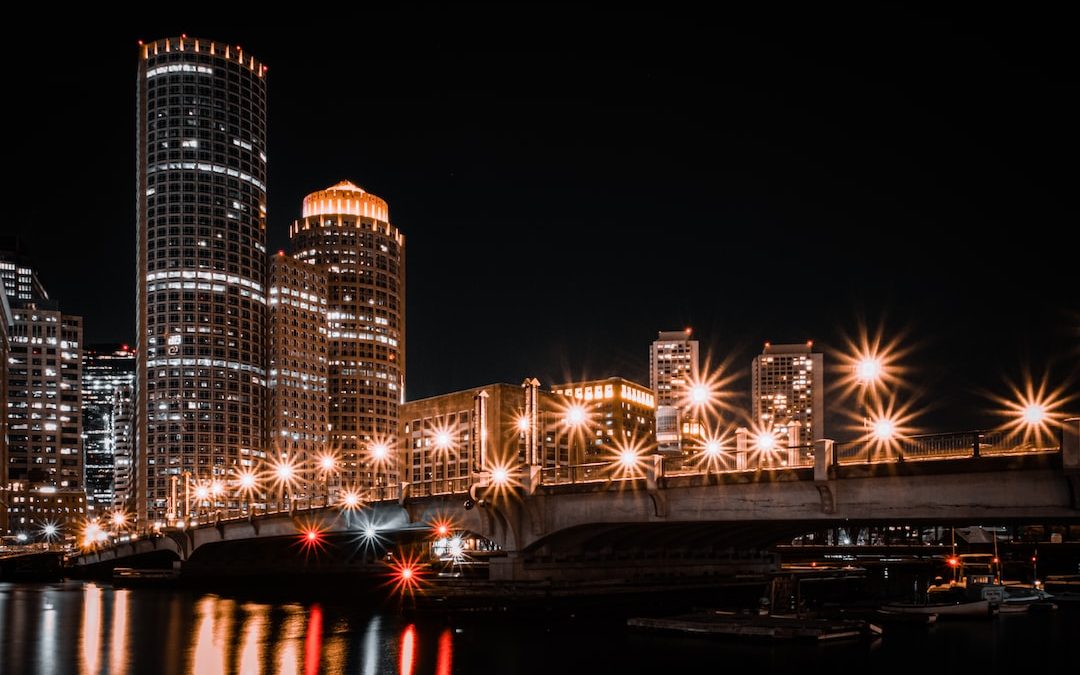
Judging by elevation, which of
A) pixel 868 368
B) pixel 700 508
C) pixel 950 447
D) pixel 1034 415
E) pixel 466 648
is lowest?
pixel 466 648

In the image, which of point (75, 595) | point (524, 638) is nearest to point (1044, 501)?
point (524, 638)

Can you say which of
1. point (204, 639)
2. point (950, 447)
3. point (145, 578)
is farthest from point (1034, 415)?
point (145, 578)

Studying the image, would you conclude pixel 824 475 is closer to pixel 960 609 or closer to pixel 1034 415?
pixel 1034 415

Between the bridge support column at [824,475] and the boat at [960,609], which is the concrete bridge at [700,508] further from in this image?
the boat at [960,609]

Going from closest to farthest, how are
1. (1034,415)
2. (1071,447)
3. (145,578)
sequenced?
(1071,447)
(1034,415)
(145,578)

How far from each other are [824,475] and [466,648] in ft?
66.3

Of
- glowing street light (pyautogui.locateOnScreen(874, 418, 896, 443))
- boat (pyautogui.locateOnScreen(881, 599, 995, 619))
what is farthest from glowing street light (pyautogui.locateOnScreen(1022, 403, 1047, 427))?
boat (pyautogui.locateOnScreen(881, 599, 995, 619))

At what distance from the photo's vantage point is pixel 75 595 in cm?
10225

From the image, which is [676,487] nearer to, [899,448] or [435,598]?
[899,448]

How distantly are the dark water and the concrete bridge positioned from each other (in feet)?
20.0

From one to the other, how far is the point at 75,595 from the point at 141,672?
59.3m

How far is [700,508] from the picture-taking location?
56000mm

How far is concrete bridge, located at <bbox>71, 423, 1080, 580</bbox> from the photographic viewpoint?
1686 inches

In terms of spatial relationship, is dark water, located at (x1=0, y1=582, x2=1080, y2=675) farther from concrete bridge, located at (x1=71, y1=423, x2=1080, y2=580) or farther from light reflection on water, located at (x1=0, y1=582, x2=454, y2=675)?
concrete bridge, located at (x1=71, y1=423, x2=1080, y2=580)
